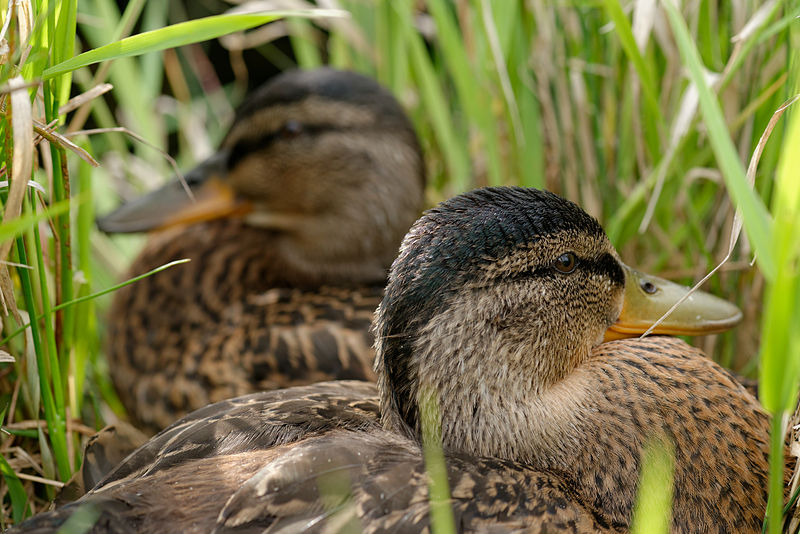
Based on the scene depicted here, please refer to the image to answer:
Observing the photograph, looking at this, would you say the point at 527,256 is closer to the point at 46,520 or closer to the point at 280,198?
the point at 46,520

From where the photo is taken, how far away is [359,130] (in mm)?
2738

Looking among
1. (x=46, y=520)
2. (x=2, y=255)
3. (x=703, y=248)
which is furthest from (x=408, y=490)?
(x=703, y=248)

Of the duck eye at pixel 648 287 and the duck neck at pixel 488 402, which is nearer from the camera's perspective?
the duck neck at pixel 488 402

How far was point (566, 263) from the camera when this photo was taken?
1.62 meters

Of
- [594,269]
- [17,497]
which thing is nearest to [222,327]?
[17,497]

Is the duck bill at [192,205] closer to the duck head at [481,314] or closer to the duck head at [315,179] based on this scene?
the duck head at [315,179]

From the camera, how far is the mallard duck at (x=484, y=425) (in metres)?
1.37

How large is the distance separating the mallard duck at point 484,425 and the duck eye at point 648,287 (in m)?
0.14

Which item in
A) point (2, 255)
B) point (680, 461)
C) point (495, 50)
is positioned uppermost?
point (495, 50)

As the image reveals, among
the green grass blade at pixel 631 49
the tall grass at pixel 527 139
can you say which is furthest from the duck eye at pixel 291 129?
the green grass blade at pixel 631 49

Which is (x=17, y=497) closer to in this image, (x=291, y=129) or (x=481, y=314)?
(x=481, y=314)

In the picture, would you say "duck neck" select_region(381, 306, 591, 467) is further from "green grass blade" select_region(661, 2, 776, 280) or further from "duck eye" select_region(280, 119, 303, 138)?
"duck eye" select_region(280, 119, 303, 138)

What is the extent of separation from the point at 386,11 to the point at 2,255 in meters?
1.72

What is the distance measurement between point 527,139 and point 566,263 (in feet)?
3.25
